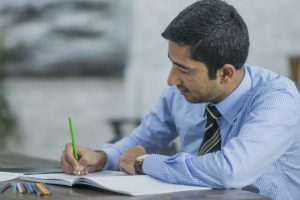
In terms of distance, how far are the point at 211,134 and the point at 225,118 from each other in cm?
7

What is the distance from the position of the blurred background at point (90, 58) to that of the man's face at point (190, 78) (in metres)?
2.86

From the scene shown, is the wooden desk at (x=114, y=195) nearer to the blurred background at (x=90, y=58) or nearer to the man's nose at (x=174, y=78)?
the man's nose at (x=174, y=78)

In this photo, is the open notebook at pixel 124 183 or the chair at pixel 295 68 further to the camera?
the chair at pixel 295 68

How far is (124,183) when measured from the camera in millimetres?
1943

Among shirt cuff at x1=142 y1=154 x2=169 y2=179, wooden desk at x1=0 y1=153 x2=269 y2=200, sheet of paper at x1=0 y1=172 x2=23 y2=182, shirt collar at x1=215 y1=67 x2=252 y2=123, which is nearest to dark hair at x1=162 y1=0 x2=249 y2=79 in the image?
shirt collar at x1=215 y1=67 x2=252 y2=123

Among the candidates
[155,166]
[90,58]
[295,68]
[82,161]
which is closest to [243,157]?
[155,166]

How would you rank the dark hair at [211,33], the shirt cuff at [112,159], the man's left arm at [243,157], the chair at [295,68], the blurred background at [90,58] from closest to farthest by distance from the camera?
the man's left arm at [243,157] → the dark hair at [211,33] → the shirt cuff at [112,159] → the chair at [295,68] → the blurred background at [90,58]

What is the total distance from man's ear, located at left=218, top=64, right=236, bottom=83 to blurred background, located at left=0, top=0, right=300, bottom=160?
113 inches

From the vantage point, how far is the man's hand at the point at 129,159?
7.38ft

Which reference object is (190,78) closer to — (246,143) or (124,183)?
(246,143)

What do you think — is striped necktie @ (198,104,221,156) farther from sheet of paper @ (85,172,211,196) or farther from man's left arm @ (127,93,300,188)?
sheet of paper @ (85,172,211,196)

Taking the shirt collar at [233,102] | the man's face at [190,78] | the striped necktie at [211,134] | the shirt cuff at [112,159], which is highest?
the man's face at [190,78]

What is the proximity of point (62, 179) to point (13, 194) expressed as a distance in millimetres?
192

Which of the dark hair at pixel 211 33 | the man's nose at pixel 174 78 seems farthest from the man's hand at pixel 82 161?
the dark hair at pixel 211 33
